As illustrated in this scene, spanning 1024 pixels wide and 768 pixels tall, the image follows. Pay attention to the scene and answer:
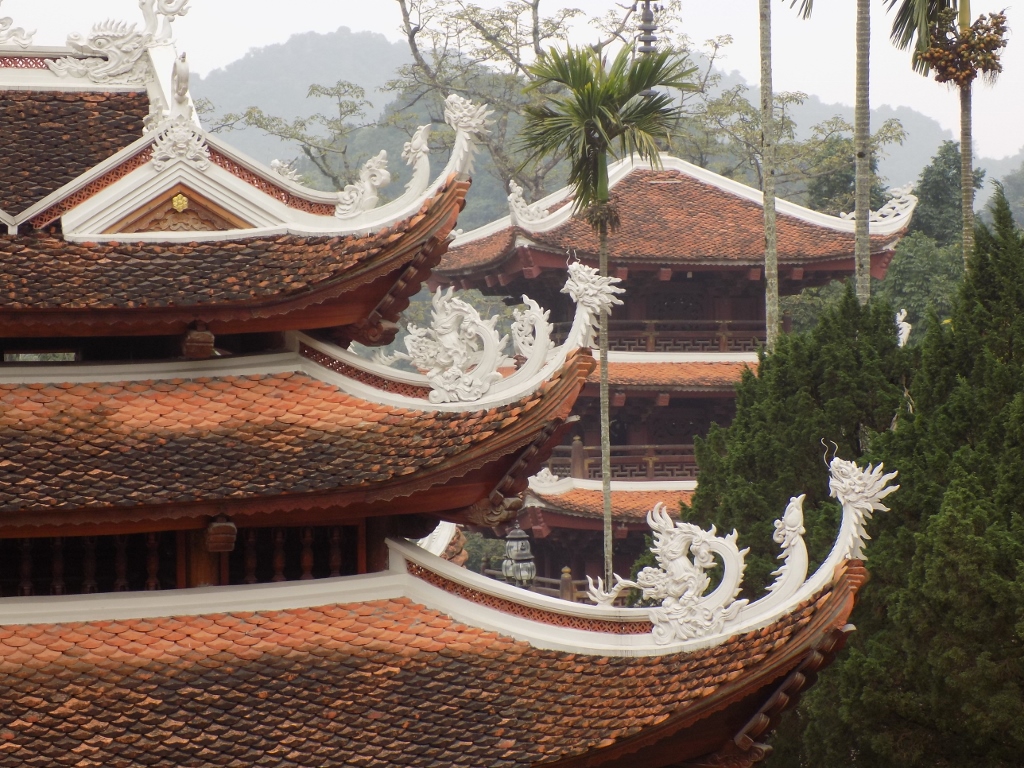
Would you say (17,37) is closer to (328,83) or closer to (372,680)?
(372,680)

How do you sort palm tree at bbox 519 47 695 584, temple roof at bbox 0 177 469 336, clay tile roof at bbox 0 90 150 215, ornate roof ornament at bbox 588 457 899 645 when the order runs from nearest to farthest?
1. ornate roof ornament at bbox 588 457 899 645
2. temple roof at bbox 0 177 469 336
3. clay tile roof at bbox 0 90 150 215
4. palm tree at bbox 519 47 695 584

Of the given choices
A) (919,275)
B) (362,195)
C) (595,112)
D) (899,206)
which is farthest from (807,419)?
(919,275)

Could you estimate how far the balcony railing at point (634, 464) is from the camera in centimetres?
3531

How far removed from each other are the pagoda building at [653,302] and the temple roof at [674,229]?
1.6 inches

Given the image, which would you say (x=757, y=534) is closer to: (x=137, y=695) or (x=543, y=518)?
(x=137, y=695)

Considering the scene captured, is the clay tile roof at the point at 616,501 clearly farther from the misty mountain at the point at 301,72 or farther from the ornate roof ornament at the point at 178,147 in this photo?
the misty mountain at the point at 301,72

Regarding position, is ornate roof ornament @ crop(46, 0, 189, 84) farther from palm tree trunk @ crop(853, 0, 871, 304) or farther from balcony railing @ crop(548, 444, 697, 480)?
balcony railing @ crop(548, 444, 697, 480)

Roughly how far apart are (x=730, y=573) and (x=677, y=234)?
2418 centimetres

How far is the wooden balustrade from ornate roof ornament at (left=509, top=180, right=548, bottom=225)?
822 inches

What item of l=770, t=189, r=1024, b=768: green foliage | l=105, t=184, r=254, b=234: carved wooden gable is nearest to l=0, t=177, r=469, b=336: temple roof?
l=105, t=184, r=254, b=234: carved wooden gable

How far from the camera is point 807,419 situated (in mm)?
21328

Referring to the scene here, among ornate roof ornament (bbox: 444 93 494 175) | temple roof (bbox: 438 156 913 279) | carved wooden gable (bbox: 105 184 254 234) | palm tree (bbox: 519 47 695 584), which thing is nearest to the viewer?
ornate roof ornament (bbox: 444 93 494 175)

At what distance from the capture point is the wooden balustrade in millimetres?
12523

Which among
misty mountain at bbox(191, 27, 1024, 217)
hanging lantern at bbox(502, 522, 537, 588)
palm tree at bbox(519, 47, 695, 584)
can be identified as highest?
misty mountain at bbox(191, 27, 1024, 217)
